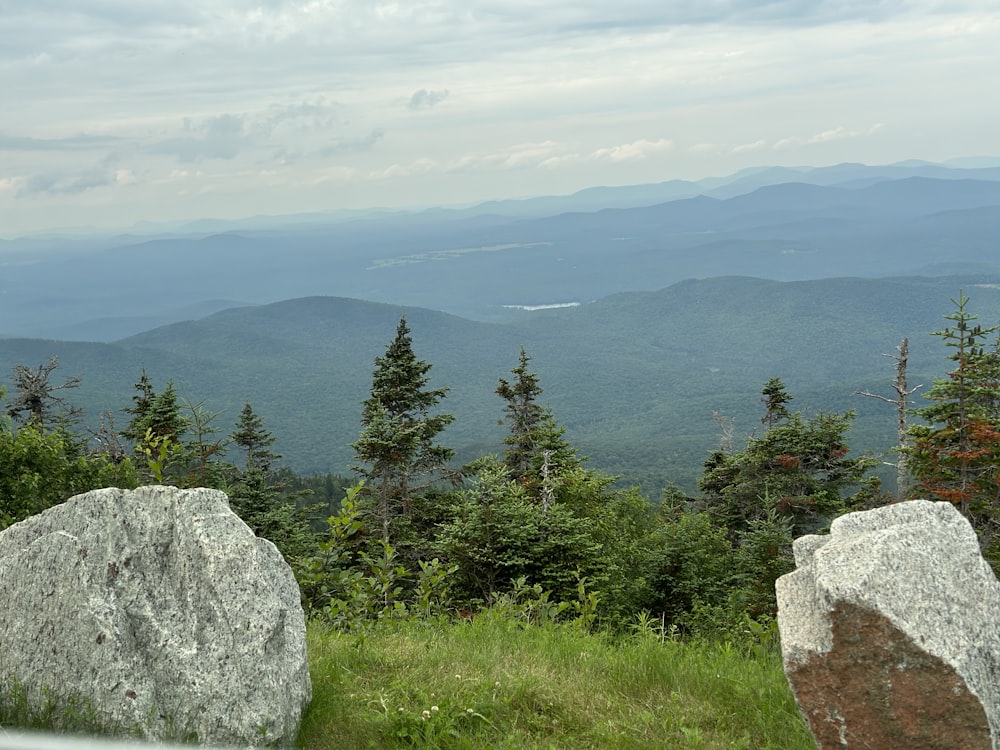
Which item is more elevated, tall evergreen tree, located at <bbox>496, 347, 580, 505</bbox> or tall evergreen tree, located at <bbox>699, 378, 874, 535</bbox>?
tall evergreen tree, located at <bbox>496, 347, 580, 505</bbox>

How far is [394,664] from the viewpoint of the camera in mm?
7039

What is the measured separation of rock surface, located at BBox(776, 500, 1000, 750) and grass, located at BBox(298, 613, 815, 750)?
71 cm

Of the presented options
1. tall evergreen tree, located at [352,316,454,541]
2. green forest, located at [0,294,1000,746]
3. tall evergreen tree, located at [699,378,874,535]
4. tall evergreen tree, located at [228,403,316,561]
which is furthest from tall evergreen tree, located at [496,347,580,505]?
tall evergreen tree, located at [228,403,316,561]

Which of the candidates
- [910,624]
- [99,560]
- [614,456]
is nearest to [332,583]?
[99,560]

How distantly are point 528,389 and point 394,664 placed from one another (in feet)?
92.8

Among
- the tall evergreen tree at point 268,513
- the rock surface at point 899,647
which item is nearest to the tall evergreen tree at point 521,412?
the tall evergreen tree at point 268,513

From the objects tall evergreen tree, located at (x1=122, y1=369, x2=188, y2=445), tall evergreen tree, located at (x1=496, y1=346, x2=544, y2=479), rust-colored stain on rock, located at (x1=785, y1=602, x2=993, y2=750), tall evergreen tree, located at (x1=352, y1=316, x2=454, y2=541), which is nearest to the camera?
rust-colored stain on rock, located at (x1=785, y1=602, x2=993, y2=750)

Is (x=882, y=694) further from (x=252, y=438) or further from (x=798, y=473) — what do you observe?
(x=252, y=438)

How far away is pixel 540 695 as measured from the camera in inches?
253

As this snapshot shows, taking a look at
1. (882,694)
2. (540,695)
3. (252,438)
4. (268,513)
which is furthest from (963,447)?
(252,438)

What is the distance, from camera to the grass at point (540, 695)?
5.83 metres

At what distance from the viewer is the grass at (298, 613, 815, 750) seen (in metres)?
5.83

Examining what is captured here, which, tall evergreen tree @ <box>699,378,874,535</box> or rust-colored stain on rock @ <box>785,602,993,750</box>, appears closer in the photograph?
rust-colored stain on rock @ <box>785,602,993,750</box>

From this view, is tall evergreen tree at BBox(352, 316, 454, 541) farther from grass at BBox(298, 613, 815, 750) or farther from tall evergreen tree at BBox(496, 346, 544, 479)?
grass at BBox(298, 613, 815, 750)
